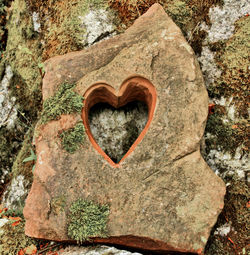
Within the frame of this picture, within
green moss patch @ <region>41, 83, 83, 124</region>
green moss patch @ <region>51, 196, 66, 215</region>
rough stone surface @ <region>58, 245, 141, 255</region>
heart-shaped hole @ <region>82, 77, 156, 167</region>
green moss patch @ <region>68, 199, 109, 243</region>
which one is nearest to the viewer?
rough stone surface @ <region>58, 245, 141, 255</region>

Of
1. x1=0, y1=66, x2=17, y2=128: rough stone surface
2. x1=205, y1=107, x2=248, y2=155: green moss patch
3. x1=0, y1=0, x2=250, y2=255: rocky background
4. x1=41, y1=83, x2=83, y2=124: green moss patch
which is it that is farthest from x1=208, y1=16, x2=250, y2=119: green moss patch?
x1=0, y1=66, x2=17, y2=128: rough stone surface

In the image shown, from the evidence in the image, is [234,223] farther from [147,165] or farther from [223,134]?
[147,165]

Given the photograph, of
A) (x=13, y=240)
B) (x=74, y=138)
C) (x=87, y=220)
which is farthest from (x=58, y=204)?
(x=13, y=240)

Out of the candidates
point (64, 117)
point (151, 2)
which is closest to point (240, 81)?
point (151, 2)

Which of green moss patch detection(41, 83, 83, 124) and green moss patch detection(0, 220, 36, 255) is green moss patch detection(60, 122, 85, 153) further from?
green moss patch detection(0, 220, 36, 255)

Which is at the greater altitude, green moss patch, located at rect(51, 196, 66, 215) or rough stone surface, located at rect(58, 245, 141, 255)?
green moss patch, located at rect(51, 196, 66, 215)
